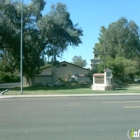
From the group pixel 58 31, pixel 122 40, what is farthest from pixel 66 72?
pixel 58 31

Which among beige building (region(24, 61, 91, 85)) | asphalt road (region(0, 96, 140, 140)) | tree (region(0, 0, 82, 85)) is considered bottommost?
asphalt road (region(0, 96, 140, 140))

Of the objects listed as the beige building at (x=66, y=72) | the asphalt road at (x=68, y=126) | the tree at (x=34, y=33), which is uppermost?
the tree at (x=34, y=33)

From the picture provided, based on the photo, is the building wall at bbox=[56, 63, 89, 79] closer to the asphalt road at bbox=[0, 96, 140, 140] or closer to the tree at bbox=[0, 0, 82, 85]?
the tree at bbox=[0, 0, 82, 85]

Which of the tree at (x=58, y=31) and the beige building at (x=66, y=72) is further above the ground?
the tree at (x=58, y=31)

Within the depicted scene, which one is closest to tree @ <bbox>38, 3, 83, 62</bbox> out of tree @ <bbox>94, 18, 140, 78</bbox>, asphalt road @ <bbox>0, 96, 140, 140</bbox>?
tree @ <bbox>94, 18, 140, 78</bbox>

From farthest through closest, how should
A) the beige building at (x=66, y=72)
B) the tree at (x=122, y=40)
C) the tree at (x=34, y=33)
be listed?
the tree at (x=122, y=40)
the beige building at (x=66, y=72)
the tree at (x=34, y=33)

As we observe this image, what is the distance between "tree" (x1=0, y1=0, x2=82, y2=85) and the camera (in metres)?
37.1

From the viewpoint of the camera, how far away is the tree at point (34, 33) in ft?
122

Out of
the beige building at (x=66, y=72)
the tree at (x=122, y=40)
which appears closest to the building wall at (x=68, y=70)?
the beige building at (x=66, y=72)

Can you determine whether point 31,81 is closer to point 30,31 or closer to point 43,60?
point 43,60

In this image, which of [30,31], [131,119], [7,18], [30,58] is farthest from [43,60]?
[131,119]

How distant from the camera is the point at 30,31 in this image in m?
39.0

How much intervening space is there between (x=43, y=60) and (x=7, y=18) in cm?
815

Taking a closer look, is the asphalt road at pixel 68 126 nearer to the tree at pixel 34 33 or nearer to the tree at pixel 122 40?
the tree at pixel 34 33
